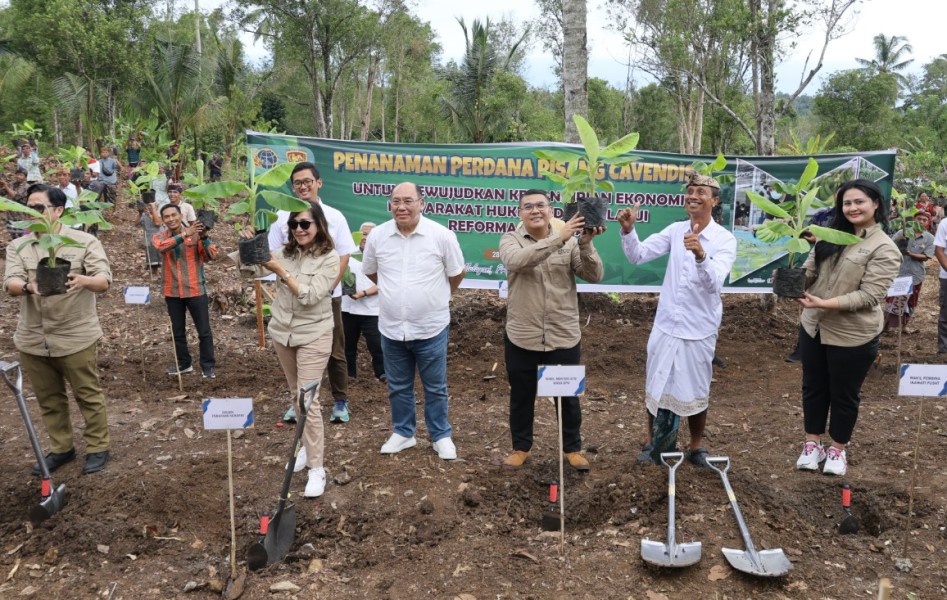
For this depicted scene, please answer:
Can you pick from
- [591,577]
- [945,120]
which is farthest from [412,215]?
[945,120]

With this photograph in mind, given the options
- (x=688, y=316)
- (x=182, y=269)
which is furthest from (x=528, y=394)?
(x=182, y=269)

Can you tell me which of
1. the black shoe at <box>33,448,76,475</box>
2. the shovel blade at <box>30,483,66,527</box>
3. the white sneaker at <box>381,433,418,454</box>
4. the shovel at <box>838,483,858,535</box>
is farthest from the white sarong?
the black shoe at <box>33,448,76,475</box>

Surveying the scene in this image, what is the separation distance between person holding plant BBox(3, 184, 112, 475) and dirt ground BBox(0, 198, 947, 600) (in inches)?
10.6

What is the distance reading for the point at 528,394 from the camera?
3969 millimetres

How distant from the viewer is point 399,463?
413cm

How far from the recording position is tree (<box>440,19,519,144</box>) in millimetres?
26891

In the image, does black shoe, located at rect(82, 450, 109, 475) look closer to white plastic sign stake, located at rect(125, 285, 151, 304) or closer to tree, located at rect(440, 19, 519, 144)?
white plastic sign stake, located at rect(125, 285, 151, 304)

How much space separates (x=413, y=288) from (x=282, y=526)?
4.91 ft

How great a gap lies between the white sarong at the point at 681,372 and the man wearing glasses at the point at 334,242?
195 cm

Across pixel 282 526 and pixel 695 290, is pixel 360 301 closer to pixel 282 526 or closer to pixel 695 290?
pixel 282 526

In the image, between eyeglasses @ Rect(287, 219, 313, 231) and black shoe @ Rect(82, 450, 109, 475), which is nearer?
eyeglasses @ Rect(287, 219, 313, 231)

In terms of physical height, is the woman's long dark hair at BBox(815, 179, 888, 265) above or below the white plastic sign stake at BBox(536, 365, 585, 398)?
above

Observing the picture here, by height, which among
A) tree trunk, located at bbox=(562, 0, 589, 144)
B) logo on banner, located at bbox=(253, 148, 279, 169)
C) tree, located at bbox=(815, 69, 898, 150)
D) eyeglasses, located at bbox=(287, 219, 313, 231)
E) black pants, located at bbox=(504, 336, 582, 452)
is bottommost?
black pants, located at bbox=(504, 336, 582, 452)

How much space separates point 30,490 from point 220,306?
14.8 ft
